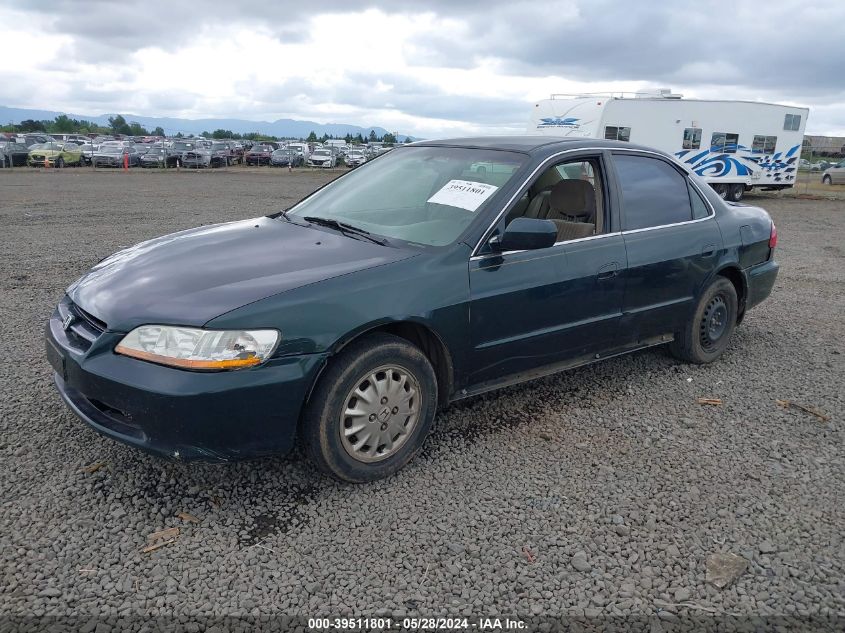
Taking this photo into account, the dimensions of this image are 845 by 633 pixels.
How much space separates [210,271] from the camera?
3.27 metres

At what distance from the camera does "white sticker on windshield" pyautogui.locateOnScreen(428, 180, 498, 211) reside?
3717 millimetres

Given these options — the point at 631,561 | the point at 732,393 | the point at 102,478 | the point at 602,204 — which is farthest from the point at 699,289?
the point at 102,478

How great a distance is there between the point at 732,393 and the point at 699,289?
0.75m

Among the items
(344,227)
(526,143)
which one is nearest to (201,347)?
(344,227)

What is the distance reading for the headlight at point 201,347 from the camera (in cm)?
277

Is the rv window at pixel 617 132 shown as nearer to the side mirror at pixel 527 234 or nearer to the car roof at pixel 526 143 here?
the car roof at pixel 526 143

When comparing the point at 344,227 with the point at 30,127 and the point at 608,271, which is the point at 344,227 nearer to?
the point at 608,271

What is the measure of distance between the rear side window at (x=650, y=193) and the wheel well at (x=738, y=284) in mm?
632

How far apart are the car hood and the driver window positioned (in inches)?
47.6

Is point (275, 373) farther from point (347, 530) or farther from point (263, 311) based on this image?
point (347, 530)

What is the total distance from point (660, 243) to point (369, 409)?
2377mm

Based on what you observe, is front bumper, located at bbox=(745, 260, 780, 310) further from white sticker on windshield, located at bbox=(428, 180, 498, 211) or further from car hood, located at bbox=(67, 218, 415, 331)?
car hood, located at bbox=(67, 218, 415, 331)

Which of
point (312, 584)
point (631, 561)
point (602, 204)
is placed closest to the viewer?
point (312, 584)

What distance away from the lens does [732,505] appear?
3.21 metres
